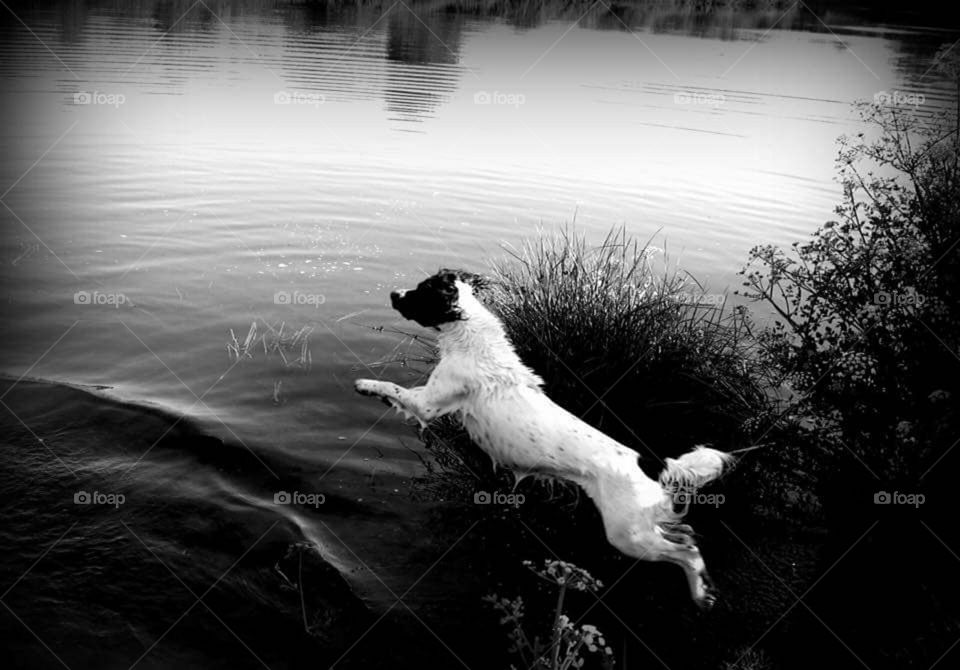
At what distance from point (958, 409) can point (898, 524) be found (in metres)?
0.99

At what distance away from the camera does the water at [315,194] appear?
282 inches

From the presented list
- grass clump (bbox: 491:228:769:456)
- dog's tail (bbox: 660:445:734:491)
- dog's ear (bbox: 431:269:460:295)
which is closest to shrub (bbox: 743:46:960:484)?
grass clump (bbox: 491:228:769:456)

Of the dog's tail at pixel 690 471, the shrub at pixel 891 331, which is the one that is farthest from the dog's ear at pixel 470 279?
the shrub at pixel 891 331

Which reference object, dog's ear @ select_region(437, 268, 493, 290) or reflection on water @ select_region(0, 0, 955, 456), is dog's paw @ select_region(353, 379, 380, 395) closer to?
dog's ear @ select_region(437, 268, 493, 290)

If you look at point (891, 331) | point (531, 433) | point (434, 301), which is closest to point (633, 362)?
point (531, 433)

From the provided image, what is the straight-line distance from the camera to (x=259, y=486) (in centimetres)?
641

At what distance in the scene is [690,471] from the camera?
506 cm

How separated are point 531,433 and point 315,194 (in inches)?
452

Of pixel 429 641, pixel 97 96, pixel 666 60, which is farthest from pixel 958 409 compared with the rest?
pixel 666 60

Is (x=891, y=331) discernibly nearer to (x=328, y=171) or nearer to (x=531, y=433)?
(x=531, y=433)

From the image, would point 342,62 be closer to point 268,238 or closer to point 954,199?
point 268,238

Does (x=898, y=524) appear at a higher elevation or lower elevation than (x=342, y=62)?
lower

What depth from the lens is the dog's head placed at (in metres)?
5.34

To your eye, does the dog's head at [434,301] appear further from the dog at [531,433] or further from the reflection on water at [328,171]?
the reflection on water at [328,171]
